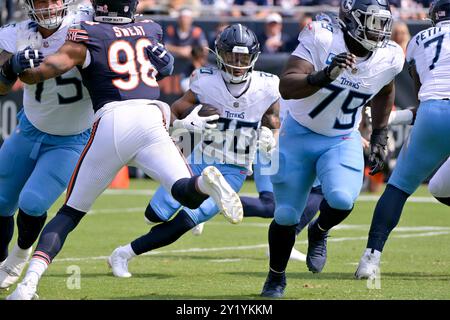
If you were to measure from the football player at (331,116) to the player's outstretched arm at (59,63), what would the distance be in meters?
1.15

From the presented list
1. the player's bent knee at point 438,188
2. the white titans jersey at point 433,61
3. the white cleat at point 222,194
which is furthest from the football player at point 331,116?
the white cleat at point 222,194

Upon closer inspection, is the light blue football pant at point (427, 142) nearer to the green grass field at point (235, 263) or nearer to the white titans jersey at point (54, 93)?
the green grass field at point (235, 263)

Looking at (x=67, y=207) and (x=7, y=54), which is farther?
(x=7, y=54)

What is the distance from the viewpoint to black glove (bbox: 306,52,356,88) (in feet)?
17.1

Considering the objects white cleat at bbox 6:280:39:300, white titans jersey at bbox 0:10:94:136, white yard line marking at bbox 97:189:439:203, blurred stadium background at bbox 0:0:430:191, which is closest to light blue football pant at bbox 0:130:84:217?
white titans jersey at bbox 0:10:94:136

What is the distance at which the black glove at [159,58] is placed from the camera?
18.2 ft

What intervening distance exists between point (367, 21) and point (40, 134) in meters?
2.07

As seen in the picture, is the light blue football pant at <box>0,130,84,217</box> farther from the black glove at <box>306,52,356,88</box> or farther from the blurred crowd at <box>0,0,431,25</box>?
the blurred crowd at <box>0,0,431,25</box>

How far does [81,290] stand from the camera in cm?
594

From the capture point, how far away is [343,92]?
6031 mm

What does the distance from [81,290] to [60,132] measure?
0.96 metres

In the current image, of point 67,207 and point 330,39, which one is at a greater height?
point 330,39

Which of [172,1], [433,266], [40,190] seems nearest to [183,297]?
[40,190]
